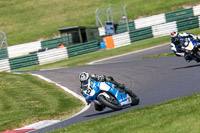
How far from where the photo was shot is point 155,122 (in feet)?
23.5

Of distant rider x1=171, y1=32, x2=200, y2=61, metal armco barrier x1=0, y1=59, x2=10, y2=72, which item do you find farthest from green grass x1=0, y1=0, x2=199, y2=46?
distant rider x1=171, y1=32, x2=200, y2=61

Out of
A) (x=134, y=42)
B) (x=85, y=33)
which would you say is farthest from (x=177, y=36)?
(x=85, y=33)

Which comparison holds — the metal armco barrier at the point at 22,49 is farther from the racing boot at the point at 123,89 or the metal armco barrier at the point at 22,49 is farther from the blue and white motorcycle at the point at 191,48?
the racing boot at the point at 123,89

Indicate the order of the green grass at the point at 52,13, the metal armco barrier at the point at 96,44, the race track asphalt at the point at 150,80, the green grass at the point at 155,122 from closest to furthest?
the green grass at the point at 155,122 < the race track asphalt at the point at 150,80 < the metal armco barrier at the point at 96,44 < the green grass at the point at 52,13

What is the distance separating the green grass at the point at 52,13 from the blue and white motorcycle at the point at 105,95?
1359 inches

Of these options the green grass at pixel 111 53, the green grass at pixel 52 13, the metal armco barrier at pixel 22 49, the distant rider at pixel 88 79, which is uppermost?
the green grass at pixel 52 13

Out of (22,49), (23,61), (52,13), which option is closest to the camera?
(23,61)

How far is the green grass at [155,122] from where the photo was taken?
6.49m

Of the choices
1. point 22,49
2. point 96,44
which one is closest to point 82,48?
point 96,44

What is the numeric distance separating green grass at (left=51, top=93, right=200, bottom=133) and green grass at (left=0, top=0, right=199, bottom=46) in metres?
36.5

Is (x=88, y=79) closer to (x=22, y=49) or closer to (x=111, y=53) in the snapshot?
(x=111, y=53)

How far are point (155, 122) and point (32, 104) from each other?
7461mm

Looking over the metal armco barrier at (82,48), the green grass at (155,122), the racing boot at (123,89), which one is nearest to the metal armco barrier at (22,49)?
the metal armco barrier at (82,48)

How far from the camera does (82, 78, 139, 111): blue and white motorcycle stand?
33.3ft
